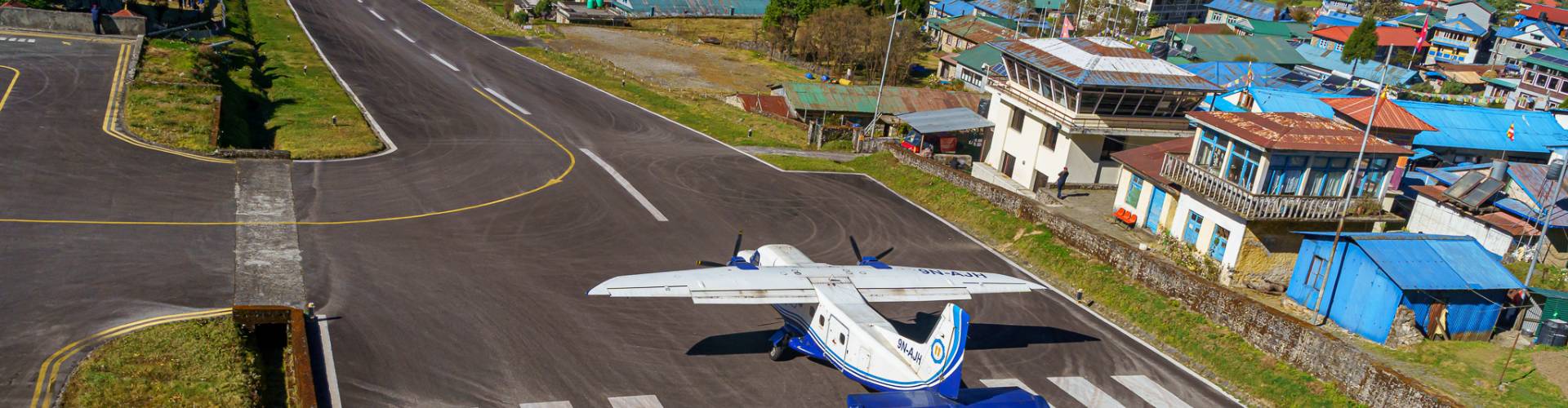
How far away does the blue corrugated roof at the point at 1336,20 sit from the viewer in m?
172

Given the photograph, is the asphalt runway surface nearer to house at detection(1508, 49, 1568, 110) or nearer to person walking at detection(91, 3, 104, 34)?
person walking at detection(91, 3, 104, 34)

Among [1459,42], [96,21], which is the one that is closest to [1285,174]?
[96,21]

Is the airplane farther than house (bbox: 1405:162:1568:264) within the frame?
No

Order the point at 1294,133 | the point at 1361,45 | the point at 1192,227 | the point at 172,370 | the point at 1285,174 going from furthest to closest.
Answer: the point at 1361,45, the point at 1192,227, the point at 1285,174, the point at 1294,133, the point at 172,370

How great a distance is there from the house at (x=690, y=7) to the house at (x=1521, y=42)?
400ft

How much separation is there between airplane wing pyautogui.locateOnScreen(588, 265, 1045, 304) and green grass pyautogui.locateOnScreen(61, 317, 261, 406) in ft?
36.8

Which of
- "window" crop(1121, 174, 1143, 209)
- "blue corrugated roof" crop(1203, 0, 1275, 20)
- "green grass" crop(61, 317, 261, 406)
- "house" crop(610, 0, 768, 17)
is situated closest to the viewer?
"green grass" crop(61, 317, 261, 406)

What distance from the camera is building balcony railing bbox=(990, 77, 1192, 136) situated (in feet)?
201

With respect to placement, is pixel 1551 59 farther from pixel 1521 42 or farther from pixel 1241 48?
pixel 1521 42

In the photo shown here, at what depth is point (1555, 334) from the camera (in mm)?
38250

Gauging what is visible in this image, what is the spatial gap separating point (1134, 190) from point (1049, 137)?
1043 centimetres

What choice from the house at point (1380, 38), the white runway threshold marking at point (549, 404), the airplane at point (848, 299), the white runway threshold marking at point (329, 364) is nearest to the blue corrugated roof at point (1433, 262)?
the airplane at point (848, 299)

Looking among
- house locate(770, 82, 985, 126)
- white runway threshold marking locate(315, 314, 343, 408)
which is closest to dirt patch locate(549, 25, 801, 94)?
house locate(770, 82, 985, 126)

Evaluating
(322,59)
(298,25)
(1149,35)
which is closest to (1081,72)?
(322,59)
